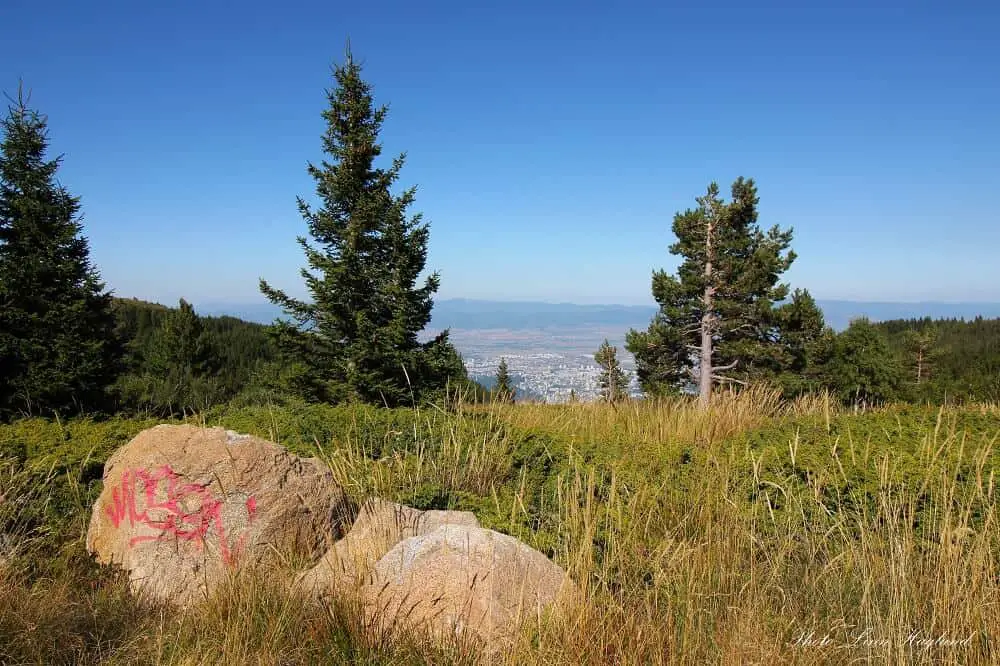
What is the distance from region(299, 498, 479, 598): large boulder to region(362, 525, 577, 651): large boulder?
0.39 ft

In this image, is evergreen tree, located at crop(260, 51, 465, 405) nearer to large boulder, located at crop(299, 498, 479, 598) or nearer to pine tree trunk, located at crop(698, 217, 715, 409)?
large boulder, located at crop(299, 498, 479, 598)

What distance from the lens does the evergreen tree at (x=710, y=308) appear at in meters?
21.4

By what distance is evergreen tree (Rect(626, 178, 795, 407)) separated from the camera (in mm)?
21422

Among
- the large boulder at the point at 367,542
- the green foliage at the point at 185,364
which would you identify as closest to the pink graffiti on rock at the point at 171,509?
the large boulder at the point at 367,542

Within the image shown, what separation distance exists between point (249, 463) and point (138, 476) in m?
0.74

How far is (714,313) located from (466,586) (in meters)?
21.1

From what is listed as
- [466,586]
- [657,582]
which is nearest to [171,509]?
[466,586]

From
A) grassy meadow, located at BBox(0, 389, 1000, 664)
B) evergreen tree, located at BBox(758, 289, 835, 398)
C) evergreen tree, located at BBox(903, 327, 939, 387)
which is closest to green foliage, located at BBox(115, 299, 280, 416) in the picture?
grassy meadow, located at BBox(0, 389, 1000, 664)

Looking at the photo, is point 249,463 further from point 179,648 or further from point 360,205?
point 360,205

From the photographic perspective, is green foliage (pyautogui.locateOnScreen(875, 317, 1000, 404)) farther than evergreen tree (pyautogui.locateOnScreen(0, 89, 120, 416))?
Yes

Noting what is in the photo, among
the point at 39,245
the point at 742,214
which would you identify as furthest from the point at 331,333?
the point at 742,214

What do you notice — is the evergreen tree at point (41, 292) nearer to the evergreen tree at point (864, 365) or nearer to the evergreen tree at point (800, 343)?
the evergreen tree at point (800, 343)

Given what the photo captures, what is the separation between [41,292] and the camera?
47.4ft

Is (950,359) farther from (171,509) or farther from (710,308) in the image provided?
(171,509)
